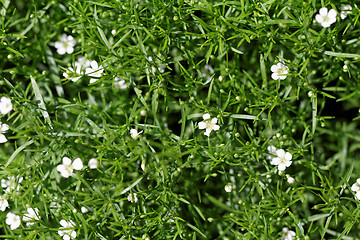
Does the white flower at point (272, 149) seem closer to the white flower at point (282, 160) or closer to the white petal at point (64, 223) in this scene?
the white flower at point (282, 160)

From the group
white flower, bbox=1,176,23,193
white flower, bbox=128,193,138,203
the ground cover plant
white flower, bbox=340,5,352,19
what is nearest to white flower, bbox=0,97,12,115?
the ground cover plant

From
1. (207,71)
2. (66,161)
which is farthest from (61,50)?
(207,71)

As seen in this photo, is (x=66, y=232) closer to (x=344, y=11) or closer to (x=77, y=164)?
(x=77, y=164)

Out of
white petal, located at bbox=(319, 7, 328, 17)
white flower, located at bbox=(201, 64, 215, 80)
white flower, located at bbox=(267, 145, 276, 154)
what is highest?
white petal, located at bbox=(319, 7, 328, 17)

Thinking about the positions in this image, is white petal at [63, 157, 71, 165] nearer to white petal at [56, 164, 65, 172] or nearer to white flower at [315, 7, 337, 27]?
white petal at [56, 164, 65, 172]

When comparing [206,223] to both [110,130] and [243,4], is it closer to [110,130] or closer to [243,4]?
[110,130]

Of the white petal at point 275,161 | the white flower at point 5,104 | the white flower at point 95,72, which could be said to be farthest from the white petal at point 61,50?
the white petal at point 275,161

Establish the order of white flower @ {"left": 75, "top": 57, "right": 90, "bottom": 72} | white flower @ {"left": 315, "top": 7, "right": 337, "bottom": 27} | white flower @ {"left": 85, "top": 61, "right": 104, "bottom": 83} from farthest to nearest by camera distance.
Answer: white flower @ {"left": 75, "top": 57, "right": 90, "bottom": 72} → white flower @ {"left": 85, "top": 61, "right": 104, "bottom": 83} → white flower @ {"left": 315, "top": 7, "right": 337, "bottom": 27}

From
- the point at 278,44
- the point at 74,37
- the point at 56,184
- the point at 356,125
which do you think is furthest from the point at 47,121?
the point at 356,125
